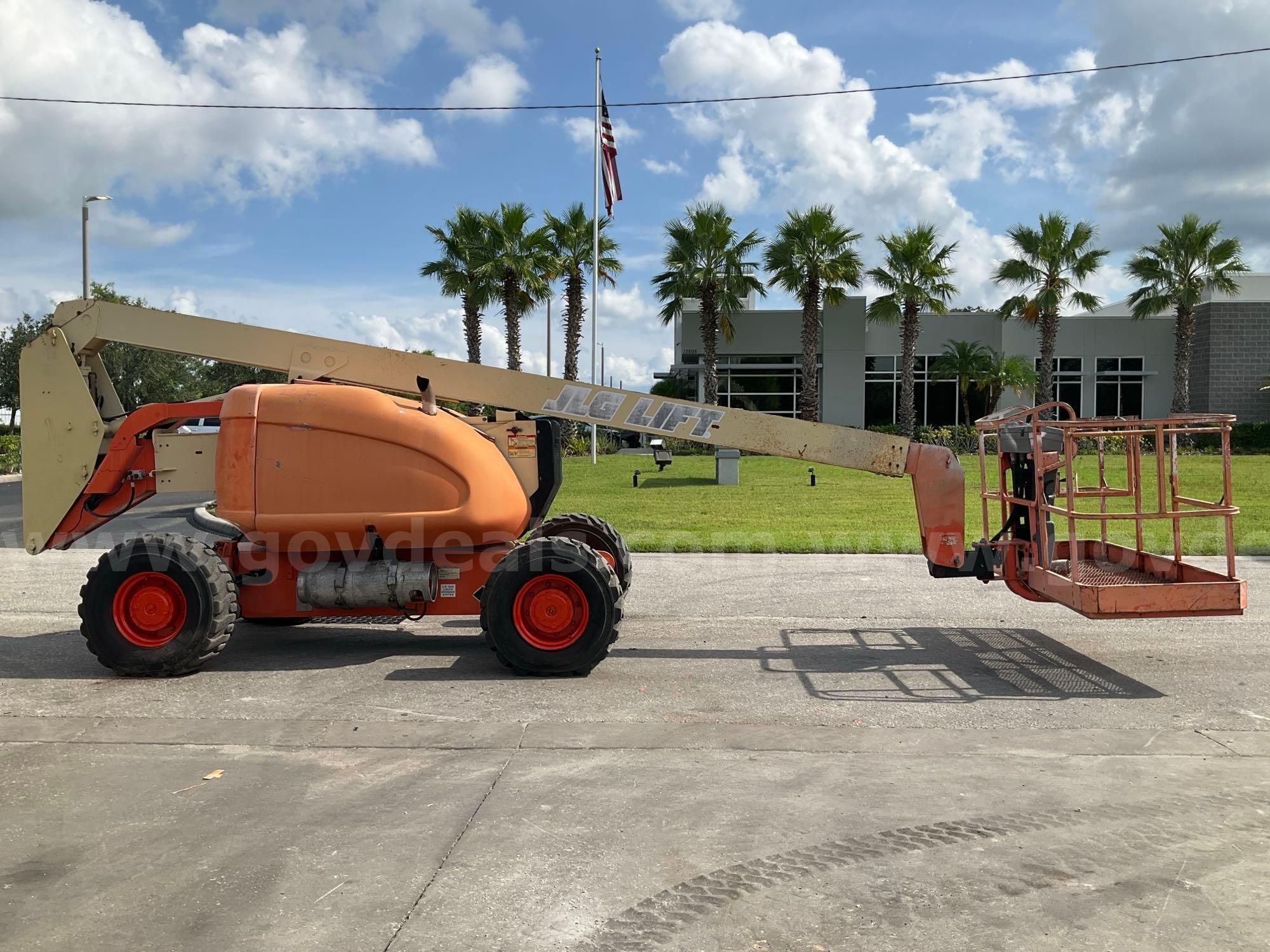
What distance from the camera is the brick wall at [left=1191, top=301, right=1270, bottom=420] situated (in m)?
42.3

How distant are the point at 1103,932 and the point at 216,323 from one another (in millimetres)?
7200

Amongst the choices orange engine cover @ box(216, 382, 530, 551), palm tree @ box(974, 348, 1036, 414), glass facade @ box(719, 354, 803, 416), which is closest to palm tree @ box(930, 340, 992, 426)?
palm tree @ box(974, 348, 1036, 414)

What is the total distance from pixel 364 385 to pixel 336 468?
101cm

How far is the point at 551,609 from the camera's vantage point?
24.1 feet

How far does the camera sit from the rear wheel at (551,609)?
23.8 feet

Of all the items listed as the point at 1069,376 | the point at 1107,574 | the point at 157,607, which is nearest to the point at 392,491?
the point at 157,607

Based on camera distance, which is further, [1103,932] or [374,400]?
[374,400]

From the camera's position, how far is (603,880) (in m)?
4.08

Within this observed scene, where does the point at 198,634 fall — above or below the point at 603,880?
above

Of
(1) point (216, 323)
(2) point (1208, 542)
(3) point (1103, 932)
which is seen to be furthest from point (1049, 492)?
(2) point (1208, 542)

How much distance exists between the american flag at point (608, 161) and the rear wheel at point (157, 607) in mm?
22990

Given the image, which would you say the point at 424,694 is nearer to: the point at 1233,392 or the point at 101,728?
the point at 101,728

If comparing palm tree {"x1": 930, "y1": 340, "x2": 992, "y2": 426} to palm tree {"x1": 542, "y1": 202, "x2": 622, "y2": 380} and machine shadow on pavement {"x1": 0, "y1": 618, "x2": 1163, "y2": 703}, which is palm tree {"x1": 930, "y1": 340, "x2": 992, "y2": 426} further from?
machine shadow on pavement {"x1": 0, "y1": 618, "x2": 1163, "y2": 703}

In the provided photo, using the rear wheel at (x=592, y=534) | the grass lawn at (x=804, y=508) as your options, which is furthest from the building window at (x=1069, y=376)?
the rear wheel at (x=592, y=534)
